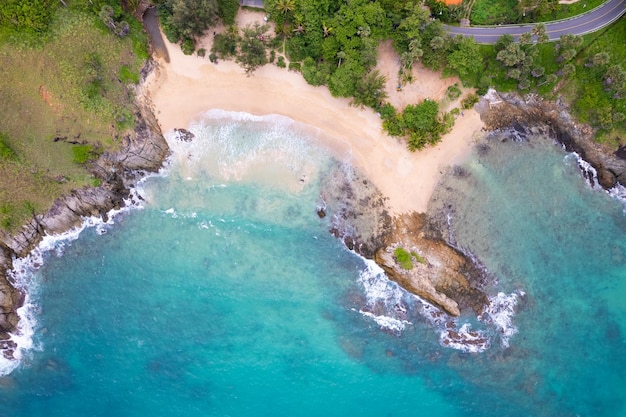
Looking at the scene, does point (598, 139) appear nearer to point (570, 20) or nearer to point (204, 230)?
point (570, 20)

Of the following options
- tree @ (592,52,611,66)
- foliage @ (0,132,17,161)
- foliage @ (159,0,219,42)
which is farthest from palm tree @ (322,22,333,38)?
foliage @ (0,132,17,161)

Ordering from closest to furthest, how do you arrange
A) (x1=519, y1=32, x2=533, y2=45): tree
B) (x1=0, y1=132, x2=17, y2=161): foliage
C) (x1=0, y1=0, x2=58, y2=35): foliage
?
(x1=0, y1=132, x2=17, y2=161): foliage, (x1=0, y1=0, x2=58, y2=35): foliage, (x1=519, y1=32, x2=533, y2=45): tree

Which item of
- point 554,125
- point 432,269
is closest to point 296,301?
point 432,269

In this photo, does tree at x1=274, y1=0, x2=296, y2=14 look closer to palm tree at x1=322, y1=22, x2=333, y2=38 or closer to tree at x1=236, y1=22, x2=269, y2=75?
tree at x1=236, y1=22, x2=269, y2=75

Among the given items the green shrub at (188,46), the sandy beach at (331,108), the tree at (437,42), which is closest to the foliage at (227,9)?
the sandy beach at (331,108)

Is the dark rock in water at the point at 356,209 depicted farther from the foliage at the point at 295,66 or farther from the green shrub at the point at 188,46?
the green shrub at the point at 188,46

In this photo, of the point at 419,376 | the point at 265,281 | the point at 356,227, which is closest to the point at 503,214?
the point at 356,227
